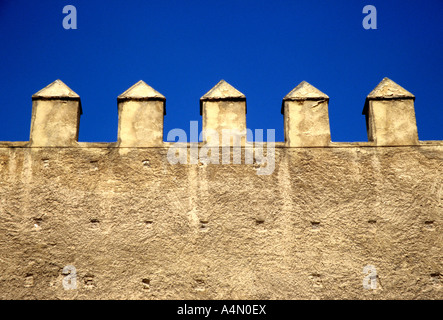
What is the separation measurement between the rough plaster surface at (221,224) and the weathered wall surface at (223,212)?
0.01 m

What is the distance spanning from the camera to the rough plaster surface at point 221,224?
5.10m

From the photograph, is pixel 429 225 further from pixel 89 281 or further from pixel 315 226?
pixel 89 281

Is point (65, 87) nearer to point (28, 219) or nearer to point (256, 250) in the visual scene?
point (28, 219)

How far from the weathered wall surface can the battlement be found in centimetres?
1

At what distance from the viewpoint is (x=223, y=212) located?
5.36 metres

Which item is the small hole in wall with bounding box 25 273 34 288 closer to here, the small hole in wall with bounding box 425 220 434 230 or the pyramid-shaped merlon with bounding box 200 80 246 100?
the pyramid-shaped merlon with bounding box 200 80 246 100

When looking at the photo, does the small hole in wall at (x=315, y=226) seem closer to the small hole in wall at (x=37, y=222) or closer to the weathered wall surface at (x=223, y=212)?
the weathered wall surface at (x=223, y=212)

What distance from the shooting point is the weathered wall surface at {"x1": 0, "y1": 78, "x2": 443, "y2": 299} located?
5.11 meters

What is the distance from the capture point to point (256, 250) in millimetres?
5215

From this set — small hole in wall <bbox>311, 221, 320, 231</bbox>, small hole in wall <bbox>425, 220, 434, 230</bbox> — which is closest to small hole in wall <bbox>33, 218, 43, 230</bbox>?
small hole in wall <bbox>311, 221, 320, 231</bbox>

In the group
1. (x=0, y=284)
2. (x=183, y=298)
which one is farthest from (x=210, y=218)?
(x=0, y=284)

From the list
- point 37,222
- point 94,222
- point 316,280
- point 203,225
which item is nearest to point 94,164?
point 94,222

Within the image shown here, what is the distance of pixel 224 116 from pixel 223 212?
3.48 ft
